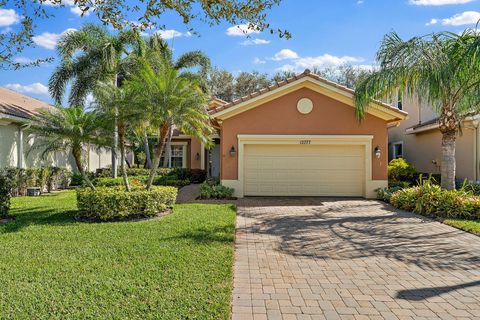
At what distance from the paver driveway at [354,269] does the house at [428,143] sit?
6.35 metres

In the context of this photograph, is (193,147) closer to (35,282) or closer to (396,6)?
(396,6)

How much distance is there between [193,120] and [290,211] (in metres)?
4.47

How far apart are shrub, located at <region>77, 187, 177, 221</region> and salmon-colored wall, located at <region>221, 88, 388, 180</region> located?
17.7ft

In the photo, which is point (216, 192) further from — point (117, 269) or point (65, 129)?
point (117, 269)

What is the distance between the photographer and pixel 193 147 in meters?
24.7

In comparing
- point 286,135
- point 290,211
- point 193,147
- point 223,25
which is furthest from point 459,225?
point 193,147

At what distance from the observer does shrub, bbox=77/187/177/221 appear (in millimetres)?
9703

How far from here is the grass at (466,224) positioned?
888 cm

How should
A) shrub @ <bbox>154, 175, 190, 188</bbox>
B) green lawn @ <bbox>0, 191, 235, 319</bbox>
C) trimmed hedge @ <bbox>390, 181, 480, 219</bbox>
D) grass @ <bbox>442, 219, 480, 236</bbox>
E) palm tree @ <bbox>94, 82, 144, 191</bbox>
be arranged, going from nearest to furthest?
green lawn @ <bbox>0, 191, 235, 319</bbox> < grass @ <bbox>442, 219, 480, 236</bbox> < trimmed hedge @ <bbox>390, 181, 480, 219</bbox> < palm tree @ <bbox>94, 82, 144, 191</bbox> < shrub @ <bbox>154, 175, 190, 188</bbox>

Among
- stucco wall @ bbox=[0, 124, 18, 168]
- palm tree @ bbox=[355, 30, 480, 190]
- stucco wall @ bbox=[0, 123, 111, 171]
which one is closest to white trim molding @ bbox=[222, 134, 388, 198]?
palm tree @ bbox=[355, 30, 480, 190]

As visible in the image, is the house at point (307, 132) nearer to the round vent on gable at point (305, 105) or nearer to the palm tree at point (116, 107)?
the round vent on gable at point (305, 105)

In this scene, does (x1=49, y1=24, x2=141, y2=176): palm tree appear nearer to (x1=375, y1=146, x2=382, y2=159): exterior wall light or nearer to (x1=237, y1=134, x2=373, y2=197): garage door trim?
(x1=237, y1=134, x2=373, y2=197): garage door trim

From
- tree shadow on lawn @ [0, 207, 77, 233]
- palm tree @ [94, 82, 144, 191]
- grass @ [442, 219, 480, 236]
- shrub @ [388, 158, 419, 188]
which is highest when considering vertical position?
palm tree @ [94, 82, 144, 191]

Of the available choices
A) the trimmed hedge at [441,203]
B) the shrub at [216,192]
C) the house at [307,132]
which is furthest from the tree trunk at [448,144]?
the shrub at [216,192]
